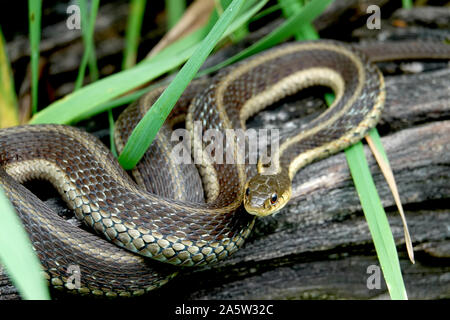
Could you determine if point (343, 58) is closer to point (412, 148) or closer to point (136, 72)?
point (412, 148)

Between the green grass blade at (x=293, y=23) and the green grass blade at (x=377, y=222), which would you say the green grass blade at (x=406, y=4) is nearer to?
the green grass blade at (x=293, y=23)

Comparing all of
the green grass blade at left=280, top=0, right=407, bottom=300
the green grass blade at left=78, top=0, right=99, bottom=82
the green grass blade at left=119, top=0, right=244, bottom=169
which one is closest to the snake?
the green grass blade at left=280, top=0, right=407, bottom=300

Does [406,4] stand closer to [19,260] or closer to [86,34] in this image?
[86,34]

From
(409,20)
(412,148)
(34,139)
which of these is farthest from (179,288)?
(409,20)

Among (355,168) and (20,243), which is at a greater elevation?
(355,168)

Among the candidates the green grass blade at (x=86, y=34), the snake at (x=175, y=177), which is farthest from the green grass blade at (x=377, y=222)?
the green grass blade at (x=86, y=34)

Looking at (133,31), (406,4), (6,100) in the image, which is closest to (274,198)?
(6,100)
